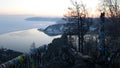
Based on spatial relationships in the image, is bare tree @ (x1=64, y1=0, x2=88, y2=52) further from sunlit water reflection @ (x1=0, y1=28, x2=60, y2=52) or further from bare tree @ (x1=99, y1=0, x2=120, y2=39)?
sunlit water reflection @ (x1=0, y1=28, x2=60, y2=52)

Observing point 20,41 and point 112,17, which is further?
point 20,41

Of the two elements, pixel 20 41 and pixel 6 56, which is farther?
pixel 20 41

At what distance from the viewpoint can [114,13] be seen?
39.5 m

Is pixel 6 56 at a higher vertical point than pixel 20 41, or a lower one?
higher

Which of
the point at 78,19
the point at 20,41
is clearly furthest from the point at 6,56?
the point at 20,41

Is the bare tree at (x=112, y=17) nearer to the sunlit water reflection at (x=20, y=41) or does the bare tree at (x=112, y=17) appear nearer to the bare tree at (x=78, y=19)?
the bare tree at (x=78, y=19)

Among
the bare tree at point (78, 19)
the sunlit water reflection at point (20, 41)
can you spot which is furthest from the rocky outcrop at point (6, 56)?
the sunlit water reflection at point (20, 41)

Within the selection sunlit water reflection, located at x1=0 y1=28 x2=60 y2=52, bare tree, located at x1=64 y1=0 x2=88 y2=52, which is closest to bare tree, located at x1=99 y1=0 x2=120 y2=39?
bare tree, located at x1=64 y1=0 x2=88 y2=52

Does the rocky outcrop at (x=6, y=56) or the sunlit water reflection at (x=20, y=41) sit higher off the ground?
the rocky outcrop at (x=6, y=56)

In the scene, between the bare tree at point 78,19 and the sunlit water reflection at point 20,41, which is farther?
Result: the sunlit water reflection at point 20,41

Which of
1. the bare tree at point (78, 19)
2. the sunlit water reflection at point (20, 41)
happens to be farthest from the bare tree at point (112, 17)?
the sunlit water reflection at point (20, 41)

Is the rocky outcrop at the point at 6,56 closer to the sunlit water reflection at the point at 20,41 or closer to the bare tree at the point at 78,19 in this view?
the bare tree at the point at 78,19

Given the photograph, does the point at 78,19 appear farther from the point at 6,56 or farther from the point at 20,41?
the point at 20,41

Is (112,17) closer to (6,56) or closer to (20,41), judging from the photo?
(6,56)
